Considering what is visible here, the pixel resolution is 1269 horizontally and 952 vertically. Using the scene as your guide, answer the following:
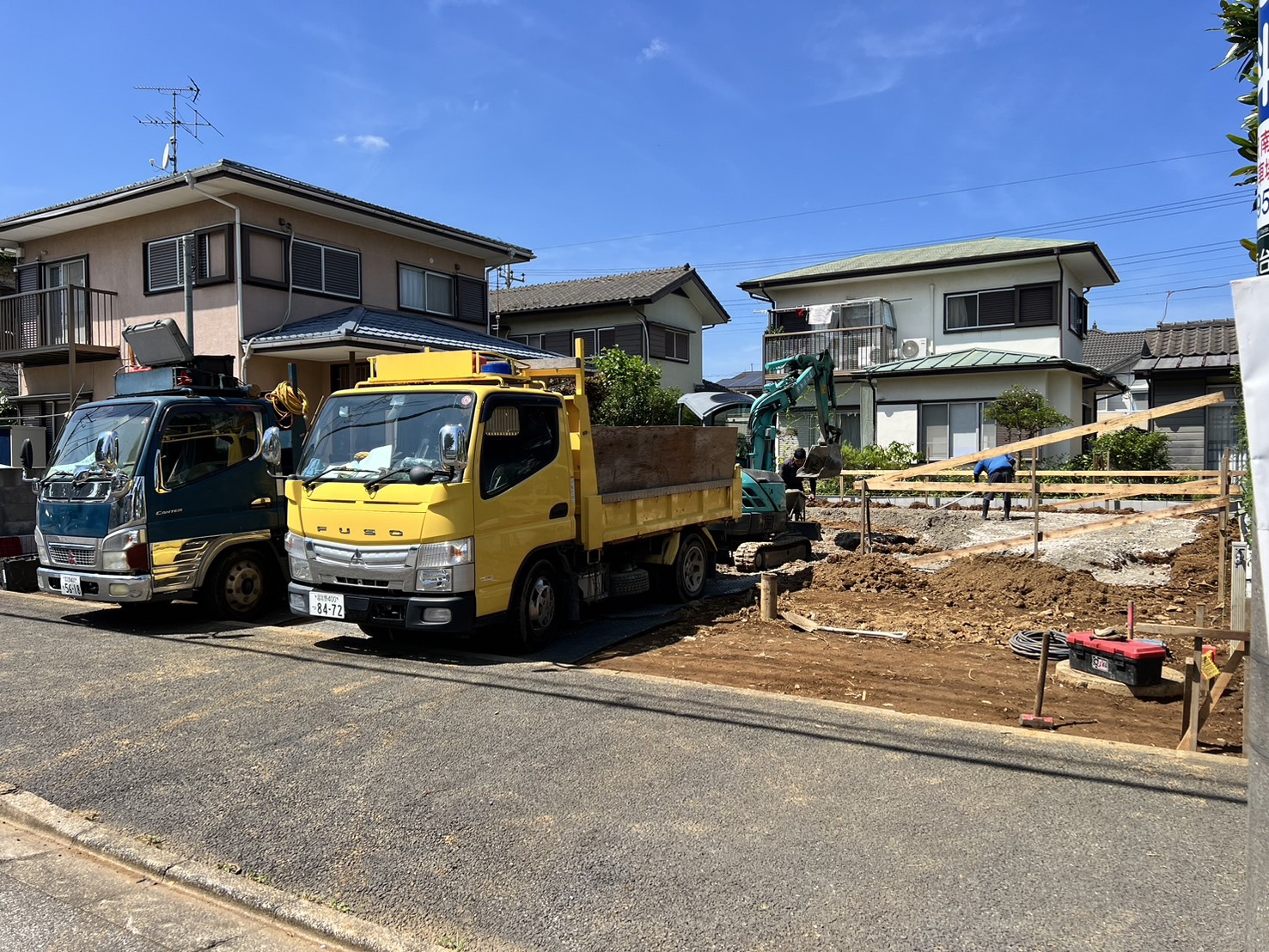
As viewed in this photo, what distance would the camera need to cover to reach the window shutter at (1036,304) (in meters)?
24.7

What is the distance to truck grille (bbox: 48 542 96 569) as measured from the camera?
857cm

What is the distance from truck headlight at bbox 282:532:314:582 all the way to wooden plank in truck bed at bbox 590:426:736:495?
270 cm

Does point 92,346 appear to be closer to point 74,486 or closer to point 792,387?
point 74,486

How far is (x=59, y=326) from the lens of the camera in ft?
61.4

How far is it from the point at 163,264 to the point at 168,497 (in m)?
10.3

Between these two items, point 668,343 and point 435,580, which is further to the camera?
point 668,343

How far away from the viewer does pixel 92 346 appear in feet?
56.7

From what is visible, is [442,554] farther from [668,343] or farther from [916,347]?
[916,347]

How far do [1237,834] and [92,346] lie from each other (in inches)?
749

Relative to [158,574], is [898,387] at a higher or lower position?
higher

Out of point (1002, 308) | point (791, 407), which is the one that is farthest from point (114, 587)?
point (1002, 308)

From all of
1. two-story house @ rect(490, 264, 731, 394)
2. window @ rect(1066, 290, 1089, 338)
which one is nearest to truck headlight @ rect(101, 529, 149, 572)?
two-story house @ rect(490, 264, 731, 394)

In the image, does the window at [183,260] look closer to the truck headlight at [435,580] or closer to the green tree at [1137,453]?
the truck headlight at [435,580]

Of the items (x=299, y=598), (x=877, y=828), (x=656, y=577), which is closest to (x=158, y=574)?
(x=299, y=598)
